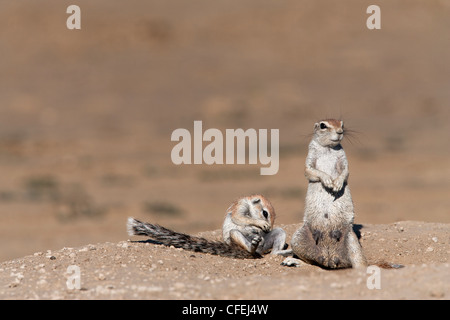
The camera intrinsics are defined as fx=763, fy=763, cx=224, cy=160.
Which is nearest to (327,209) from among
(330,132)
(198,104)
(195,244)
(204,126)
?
(330,132)

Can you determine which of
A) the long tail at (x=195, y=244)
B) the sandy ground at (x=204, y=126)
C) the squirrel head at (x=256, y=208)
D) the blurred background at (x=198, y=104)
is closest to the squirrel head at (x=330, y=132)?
the squirrel head at (x=256, y=208)

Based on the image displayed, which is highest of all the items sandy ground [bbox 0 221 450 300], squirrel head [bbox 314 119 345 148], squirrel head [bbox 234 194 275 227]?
squirrel head [bbox 314 119 345 148]

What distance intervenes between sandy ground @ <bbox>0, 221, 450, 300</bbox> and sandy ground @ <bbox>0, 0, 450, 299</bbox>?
3 centimetres

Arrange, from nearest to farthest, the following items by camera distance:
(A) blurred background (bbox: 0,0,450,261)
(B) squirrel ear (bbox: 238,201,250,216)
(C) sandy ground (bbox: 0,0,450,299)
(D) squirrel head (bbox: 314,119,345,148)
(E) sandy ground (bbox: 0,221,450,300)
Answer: (E) sandy ground (bbox: 0,221,450,300)
(C) sandy ground (bbox: 0,0,450,299)
(D) squirrel head (bbox: 314,119,345,148)
(B) squirrel ear (bbox: 238,201,250,216)
(A) blurred background (bbox: 0,0,450,261)

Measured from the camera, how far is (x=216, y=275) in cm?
884

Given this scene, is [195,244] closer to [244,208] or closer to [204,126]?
[244,208]

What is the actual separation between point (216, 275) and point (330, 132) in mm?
2382

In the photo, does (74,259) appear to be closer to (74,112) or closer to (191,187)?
(191,187)

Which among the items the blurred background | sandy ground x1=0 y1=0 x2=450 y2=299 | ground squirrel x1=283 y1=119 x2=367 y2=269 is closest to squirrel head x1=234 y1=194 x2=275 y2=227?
sandy ground x1=0 y1=0 x2=450 y2=299

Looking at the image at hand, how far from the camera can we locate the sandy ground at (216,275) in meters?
7.45

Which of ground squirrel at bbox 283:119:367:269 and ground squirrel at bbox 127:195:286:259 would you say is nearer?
ground squirrel at bbox 283:119:367:269

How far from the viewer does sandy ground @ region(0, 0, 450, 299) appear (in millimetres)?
9258

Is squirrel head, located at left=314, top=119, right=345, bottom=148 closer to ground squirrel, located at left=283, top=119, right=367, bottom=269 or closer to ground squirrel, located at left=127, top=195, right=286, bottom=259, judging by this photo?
ground squirrel, located at left=283, top=119, right=367, bottom=269

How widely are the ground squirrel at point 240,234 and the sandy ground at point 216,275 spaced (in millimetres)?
156
